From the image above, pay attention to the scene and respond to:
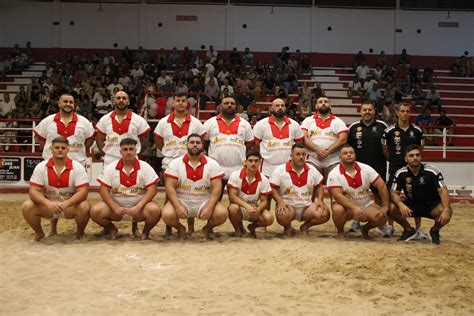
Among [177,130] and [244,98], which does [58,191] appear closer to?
[177,130]

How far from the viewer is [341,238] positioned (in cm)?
775

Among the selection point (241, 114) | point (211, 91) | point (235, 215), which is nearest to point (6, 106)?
point (211, 91)

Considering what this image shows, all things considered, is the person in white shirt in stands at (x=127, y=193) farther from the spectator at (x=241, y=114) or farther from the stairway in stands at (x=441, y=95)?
the stairway in stands at (x=441, y=95)

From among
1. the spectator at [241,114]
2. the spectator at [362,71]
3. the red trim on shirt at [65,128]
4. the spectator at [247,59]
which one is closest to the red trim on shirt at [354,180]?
the red trim on shirt at [65,128]

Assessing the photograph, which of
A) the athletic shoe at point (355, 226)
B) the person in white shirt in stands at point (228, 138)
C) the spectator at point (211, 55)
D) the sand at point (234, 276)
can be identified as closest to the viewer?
the sand at point (234, 276)

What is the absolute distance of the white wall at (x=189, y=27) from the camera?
24359mm

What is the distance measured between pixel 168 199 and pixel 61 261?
1.74 metres

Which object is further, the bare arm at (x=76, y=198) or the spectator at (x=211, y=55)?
the spectator at (x=211, y=55)

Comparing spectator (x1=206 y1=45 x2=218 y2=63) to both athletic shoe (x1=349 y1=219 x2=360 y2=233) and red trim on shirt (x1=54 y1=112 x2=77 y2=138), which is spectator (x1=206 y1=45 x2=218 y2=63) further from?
athletic shoe (x1=349 y1=219 x2=360 y2=233)

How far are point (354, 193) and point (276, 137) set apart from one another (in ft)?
4.51

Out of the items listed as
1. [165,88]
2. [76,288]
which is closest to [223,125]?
[76,288]

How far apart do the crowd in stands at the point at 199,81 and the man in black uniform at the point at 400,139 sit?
8.07m

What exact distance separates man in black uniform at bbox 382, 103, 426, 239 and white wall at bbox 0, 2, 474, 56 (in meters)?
16.7

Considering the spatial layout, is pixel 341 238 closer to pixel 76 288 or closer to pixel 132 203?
pixel 132 203
